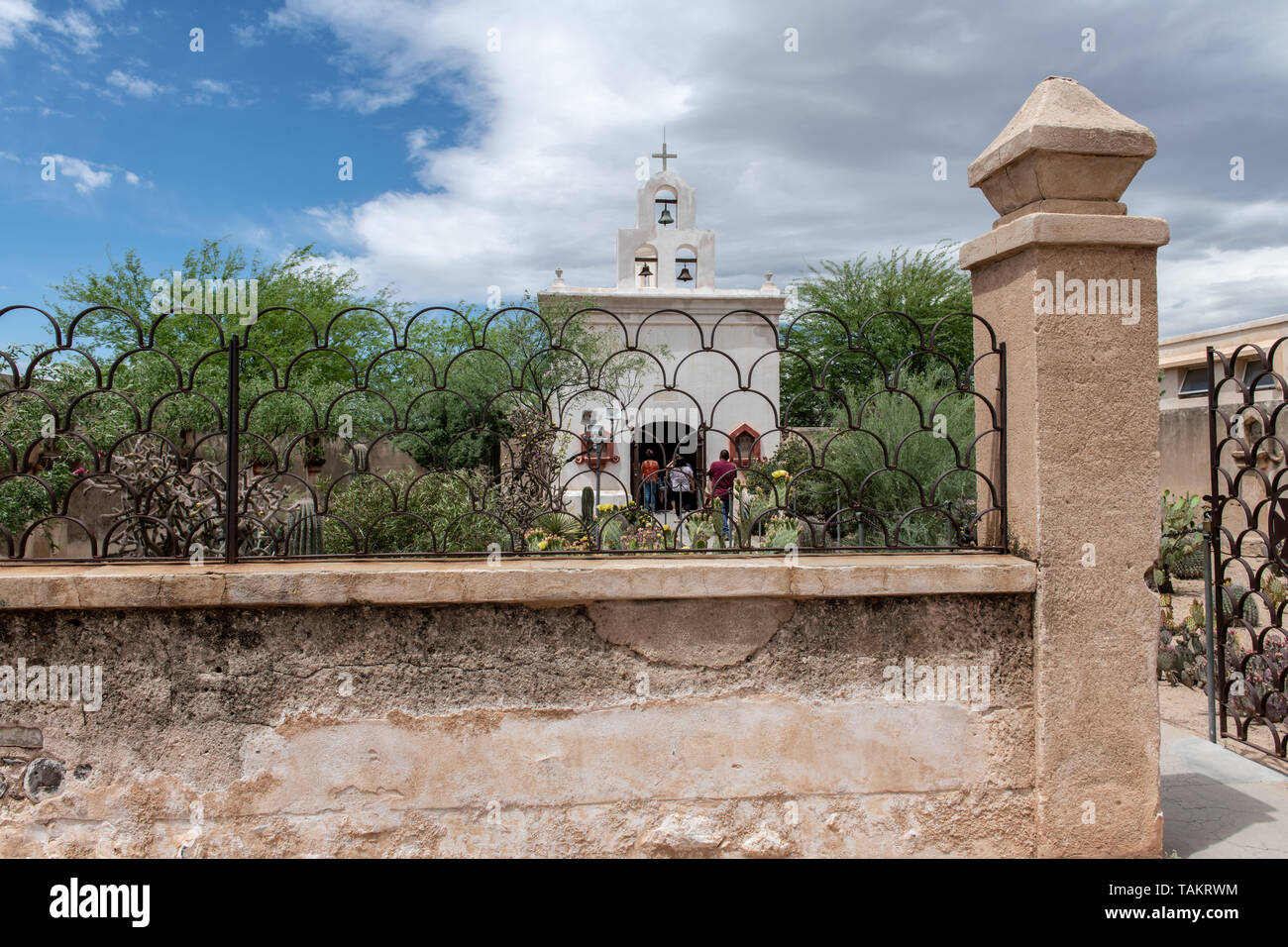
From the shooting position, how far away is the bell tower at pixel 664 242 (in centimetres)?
1970

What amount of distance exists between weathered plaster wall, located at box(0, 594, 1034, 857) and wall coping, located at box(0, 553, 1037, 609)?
0.07 m

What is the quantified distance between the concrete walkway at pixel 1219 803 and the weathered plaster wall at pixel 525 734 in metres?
0.93

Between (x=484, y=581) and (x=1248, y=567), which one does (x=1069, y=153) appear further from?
(x=1248, y=567)

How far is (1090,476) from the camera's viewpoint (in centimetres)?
296

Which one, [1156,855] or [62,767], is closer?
[62,767]

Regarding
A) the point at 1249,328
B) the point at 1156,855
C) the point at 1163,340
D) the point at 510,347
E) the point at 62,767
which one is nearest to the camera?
the point at 62,767

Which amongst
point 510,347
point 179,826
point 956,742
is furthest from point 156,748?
point 510,347

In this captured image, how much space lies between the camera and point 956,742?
300 cm

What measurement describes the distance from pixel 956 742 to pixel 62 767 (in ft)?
10.0

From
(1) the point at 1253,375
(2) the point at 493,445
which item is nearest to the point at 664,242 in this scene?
(2) the point at 493,445

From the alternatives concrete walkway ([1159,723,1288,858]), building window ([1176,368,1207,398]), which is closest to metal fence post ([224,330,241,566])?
concrete walkway ([1159,723,1288,858])

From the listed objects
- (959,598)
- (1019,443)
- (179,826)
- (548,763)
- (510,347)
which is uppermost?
(510,347)

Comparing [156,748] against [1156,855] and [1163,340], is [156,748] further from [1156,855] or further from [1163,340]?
[1163,340]

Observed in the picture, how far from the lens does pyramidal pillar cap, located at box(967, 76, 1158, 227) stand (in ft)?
9.66
